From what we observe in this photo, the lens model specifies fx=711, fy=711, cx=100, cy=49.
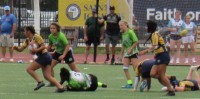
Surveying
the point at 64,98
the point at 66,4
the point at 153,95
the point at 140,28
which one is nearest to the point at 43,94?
the point at 64,98

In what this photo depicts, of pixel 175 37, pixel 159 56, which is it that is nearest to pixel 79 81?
pixel 159 56

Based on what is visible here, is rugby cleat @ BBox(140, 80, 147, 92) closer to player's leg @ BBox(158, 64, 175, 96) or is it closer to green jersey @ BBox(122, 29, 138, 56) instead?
player's leg @ BBox(158, 64, 175, 96)

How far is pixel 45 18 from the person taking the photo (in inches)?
1468

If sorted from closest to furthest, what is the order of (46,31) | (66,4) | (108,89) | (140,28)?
(108,89), (140,28), (66,4), (46,31)

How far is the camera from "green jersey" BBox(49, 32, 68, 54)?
17.0 meters

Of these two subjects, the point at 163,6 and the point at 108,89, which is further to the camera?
the point at 163,6

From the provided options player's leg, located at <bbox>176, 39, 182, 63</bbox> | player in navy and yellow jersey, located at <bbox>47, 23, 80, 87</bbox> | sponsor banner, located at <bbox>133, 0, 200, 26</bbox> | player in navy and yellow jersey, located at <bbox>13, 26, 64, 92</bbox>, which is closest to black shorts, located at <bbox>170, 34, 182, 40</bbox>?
player's leg, located at <bbox>176, 39, 182, 63</bbox>

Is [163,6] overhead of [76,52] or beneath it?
overhead

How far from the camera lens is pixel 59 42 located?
56.4 ft

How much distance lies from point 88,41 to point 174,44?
3284 millimetres

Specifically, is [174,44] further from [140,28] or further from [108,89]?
[108,89]

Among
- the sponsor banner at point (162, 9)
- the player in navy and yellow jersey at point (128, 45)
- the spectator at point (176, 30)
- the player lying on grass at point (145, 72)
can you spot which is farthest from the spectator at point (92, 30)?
the player lying on grass at point (145, 72)

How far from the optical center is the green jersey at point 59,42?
55.8ft

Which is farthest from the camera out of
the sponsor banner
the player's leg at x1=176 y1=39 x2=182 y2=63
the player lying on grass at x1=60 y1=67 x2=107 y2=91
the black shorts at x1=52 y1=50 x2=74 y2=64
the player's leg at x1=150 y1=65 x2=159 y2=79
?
the sponsor banner
